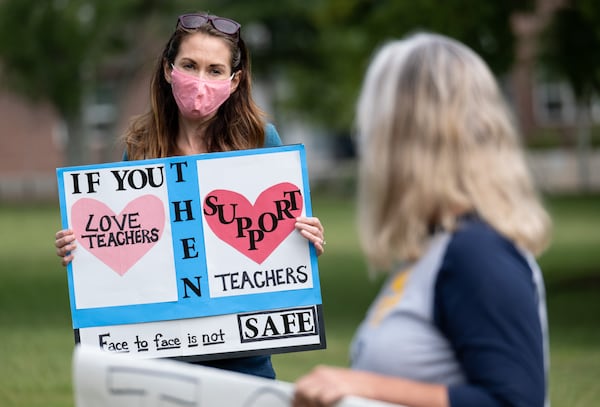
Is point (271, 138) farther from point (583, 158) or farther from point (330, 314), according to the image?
point (583, 158)

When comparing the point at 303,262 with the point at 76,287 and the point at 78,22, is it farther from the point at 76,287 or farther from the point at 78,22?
the point at 78,22

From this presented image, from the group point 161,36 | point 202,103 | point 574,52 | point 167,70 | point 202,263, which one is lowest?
point 202,263

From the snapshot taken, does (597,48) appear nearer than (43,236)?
Yes

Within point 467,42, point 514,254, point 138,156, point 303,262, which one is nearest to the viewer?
point 514,254

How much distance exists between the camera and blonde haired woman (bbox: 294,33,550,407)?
7.95 feet

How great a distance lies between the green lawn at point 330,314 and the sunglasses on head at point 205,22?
5.07 meters

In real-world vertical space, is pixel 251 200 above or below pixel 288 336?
above

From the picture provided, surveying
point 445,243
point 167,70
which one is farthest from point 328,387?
point 167,70

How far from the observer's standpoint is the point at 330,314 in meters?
14.8

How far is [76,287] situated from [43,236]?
27003mm

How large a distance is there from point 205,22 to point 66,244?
923 millimetres

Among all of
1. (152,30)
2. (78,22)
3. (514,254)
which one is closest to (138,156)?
(514,254)

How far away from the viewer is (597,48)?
51.1 feet

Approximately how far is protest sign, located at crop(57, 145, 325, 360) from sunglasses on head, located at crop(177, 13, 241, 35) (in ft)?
1.70
